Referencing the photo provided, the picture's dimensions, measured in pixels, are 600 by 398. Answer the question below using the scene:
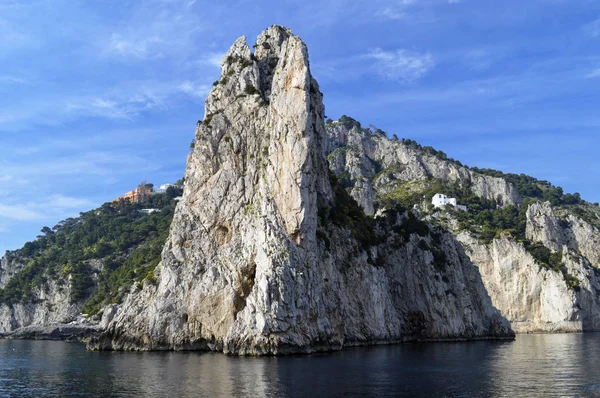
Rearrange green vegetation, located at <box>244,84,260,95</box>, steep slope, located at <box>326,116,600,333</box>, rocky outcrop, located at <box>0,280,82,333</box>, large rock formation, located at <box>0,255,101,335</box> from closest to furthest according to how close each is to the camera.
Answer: green vegetation, located at <box>244,84,260,95</box>, steep slope, located at <box>326,116,600,333</box>, large rock formation, located at <box>0,255,101,335</box>, rocky outcrop, located at <box>0,280,82,333</box>

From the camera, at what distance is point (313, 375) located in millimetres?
49750

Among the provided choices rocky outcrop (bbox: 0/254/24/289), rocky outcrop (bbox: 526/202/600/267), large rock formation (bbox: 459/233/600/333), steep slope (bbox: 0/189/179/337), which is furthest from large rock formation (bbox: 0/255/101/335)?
rocky outcrop (bbox: 526/202/600/267)

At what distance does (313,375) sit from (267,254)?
982 inches

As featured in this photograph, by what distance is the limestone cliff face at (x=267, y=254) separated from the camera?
7125 centimetres

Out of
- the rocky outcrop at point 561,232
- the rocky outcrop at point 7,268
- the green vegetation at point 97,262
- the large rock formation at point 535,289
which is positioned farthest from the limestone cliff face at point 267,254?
the rocky outcrop at point 7,268

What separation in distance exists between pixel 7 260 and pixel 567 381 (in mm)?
192490

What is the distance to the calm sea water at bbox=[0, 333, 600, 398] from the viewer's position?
42.8 meters

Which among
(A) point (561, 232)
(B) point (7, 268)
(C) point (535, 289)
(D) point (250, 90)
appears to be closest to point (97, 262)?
(B) point (7, 268)

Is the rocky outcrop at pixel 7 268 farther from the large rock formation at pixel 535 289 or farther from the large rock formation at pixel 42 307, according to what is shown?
the large rock formation at pixel 535 289

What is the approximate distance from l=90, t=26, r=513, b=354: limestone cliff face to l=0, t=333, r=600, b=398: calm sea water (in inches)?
215

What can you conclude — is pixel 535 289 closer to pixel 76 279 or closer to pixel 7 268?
pixel 76 279

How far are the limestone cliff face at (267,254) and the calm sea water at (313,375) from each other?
17.9 ft

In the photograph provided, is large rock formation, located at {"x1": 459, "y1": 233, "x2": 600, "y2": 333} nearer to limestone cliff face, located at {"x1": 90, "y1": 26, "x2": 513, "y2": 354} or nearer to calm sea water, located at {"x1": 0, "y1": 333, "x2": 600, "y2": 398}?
limestone cliff face, located at {"x1": 90, "y1": 26, "x2": 513, "y2": 354}

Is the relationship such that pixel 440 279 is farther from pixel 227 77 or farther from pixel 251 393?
pixel 251 393
